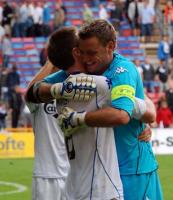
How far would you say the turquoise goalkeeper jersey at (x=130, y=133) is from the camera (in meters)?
4.96

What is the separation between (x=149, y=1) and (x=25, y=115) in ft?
37.3

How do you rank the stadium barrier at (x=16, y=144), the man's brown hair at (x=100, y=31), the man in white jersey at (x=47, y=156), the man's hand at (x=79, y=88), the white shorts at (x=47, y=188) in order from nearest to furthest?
1. the man's hand at (x=79, y=88)
2. the man's brown hair at (x=100, y=31)
3. the man in white jersey at (x=47, y=156)
4. the white shorts at (x=47, y=188)
5. the stadium barrier at (x=16, y=144)

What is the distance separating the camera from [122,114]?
4.82 m

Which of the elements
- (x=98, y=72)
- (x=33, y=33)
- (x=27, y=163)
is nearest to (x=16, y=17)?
(x=33, y=33)

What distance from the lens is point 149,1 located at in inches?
1390

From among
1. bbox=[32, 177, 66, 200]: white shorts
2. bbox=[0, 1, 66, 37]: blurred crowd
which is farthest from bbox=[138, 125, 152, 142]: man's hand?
bbox=[0, 1, 66, 37]: blurred crowd

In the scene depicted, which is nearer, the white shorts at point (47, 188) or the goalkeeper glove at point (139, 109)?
the goalkeeper glove at point (139, 109)

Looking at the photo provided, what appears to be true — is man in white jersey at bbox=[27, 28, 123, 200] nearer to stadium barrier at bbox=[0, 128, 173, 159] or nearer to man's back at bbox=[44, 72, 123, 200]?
man's back at bbox=[44, 72, 123, 200]

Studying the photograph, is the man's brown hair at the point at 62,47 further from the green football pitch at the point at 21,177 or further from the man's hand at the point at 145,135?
the green football pitch at the point at 21,177

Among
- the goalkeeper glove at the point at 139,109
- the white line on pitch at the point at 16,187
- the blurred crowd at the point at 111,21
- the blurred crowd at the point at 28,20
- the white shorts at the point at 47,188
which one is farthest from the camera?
the blurred crowd at the point at 28,20

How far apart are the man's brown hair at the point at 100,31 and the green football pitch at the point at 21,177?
26.8 ft

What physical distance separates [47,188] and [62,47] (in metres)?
1.57

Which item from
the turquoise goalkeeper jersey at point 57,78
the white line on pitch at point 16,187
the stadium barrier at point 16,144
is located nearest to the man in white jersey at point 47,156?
the turquoise goalkeeper jersey at point 57,78

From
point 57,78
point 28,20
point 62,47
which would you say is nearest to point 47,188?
point 62,47
